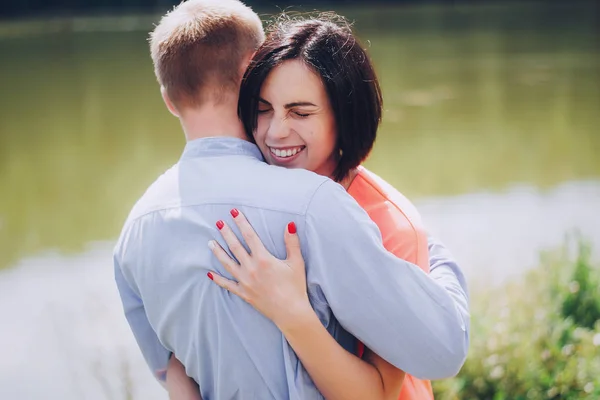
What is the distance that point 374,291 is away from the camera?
4.82 ft

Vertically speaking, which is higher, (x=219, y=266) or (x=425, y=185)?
(x=219, y=266)

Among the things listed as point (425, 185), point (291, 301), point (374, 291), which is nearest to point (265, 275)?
point (291, 301)

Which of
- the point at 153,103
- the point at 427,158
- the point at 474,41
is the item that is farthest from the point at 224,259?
the point at 474,41

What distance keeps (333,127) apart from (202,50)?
345 millimetres

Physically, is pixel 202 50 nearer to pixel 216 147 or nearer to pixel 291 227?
pixel 216 147

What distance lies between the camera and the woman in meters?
1.59

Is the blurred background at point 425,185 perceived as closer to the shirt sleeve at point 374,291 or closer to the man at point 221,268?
the man at point 221,268

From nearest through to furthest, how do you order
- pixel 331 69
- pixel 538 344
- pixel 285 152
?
1. pixel 331 69
2. pixel 285 152
3. pixel 538 344

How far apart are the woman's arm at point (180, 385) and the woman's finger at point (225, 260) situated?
329mm

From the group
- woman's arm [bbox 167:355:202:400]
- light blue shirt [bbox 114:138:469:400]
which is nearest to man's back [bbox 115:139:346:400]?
light blue shirt [bbox 114:138:469:400]

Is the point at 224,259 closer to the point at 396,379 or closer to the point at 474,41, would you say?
the point at 396,379

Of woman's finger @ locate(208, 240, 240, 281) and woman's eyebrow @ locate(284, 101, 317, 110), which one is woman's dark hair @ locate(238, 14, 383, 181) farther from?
woman's finger @ locate(208, 240, 240, 281)

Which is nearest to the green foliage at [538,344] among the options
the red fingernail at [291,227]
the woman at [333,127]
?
the woman at [333,127]

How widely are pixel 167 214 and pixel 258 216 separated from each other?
0.62 ft
